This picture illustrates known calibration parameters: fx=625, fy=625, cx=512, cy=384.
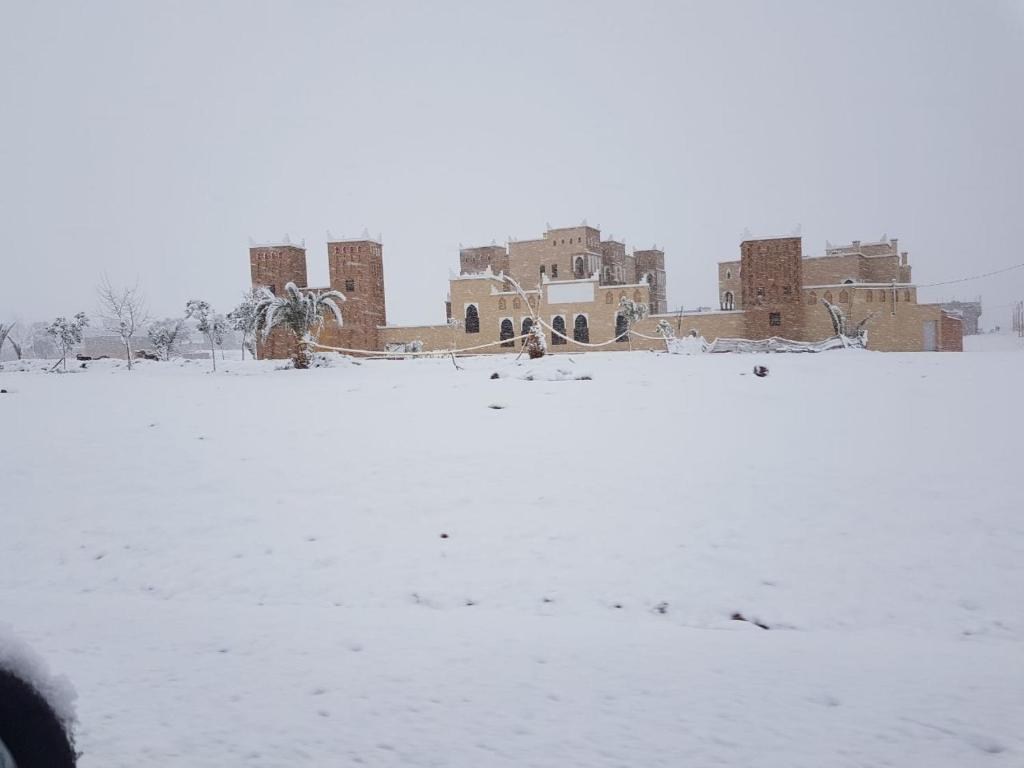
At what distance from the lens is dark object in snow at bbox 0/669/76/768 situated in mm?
1749

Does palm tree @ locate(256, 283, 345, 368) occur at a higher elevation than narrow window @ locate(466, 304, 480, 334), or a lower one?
lower

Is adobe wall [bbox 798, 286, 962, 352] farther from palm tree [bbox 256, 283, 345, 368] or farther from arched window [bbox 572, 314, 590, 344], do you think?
palm tree [bbox 256, 283, 345, 368]

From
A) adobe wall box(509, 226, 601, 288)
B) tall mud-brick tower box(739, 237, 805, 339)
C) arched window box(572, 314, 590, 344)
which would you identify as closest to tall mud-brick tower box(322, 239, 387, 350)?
adobe wall box(509, 226, 601, 288)

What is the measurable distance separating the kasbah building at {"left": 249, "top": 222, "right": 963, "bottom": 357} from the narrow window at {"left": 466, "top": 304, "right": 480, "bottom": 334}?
9 cm

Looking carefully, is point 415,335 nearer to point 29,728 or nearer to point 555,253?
point 555,253

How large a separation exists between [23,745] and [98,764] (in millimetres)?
351

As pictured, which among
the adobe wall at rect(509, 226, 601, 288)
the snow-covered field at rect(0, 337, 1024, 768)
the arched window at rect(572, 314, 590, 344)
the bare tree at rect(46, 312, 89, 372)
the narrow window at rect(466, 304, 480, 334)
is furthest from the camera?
the adobe wall at rect(509, 226, 601, 288)

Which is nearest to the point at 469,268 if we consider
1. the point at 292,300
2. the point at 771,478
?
the point at 292,300

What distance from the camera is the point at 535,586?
3.92m

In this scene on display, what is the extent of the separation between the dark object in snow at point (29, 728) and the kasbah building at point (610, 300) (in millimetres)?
41741

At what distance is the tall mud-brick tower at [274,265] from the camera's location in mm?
48031

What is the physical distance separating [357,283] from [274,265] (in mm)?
6638

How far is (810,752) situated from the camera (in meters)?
2.05

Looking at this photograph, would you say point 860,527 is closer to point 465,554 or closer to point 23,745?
point 465,554
